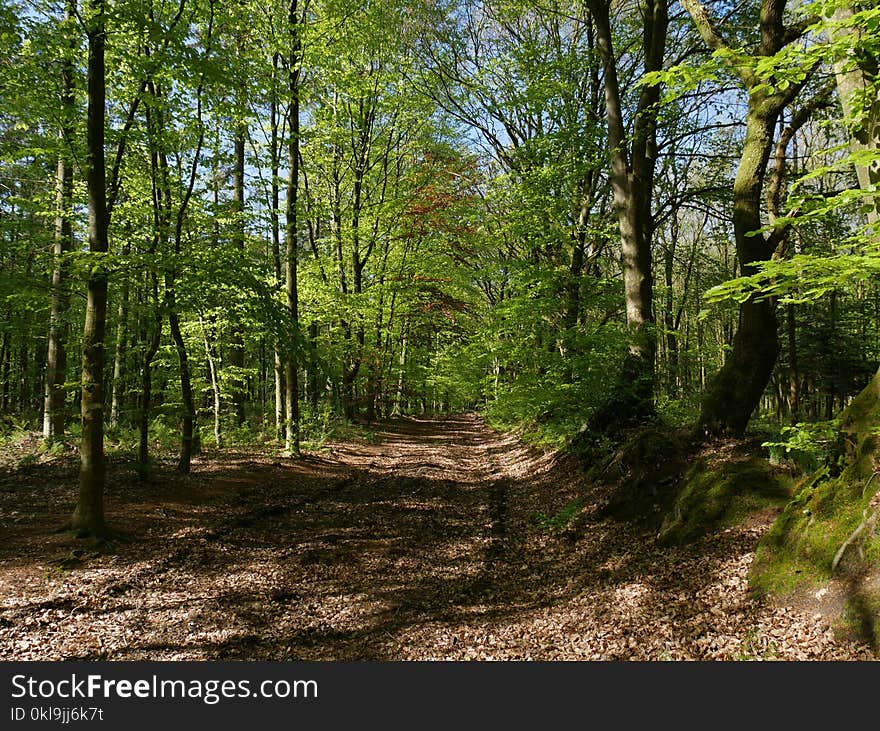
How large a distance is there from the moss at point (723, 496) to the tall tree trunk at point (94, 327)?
23.3ft

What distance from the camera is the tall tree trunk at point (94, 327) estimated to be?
6348mm

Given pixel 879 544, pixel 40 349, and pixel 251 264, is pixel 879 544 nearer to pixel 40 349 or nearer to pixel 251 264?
pixel 251 264

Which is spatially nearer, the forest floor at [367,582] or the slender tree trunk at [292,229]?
the forest floor at [367,582]

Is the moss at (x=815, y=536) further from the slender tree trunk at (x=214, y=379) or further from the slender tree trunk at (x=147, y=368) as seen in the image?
the slender tree trunk at (x=214, y=379)

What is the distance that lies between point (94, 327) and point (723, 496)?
7.89 m

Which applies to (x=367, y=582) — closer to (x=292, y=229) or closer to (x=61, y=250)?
(x=292, y=229)

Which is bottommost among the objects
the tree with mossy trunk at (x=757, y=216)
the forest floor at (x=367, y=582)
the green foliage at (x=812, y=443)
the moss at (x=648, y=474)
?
the forest floor at (x=367, y=582)

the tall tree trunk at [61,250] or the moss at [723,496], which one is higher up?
the tall tree trunk at [61,250]

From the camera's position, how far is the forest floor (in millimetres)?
4246

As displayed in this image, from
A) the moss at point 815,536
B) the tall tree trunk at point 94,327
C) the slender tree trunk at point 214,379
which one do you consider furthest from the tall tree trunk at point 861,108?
the slender tree trunk at point 214,379

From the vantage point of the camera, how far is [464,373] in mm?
19516

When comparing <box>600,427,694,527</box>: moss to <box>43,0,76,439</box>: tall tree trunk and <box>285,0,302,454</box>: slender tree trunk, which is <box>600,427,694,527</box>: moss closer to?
<box>43,0,76,439</box>: tall tree trunk

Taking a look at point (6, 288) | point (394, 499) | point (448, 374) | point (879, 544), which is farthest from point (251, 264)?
point (448, 374)

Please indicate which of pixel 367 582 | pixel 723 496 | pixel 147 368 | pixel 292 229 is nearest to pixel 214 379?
pixel 292 229
